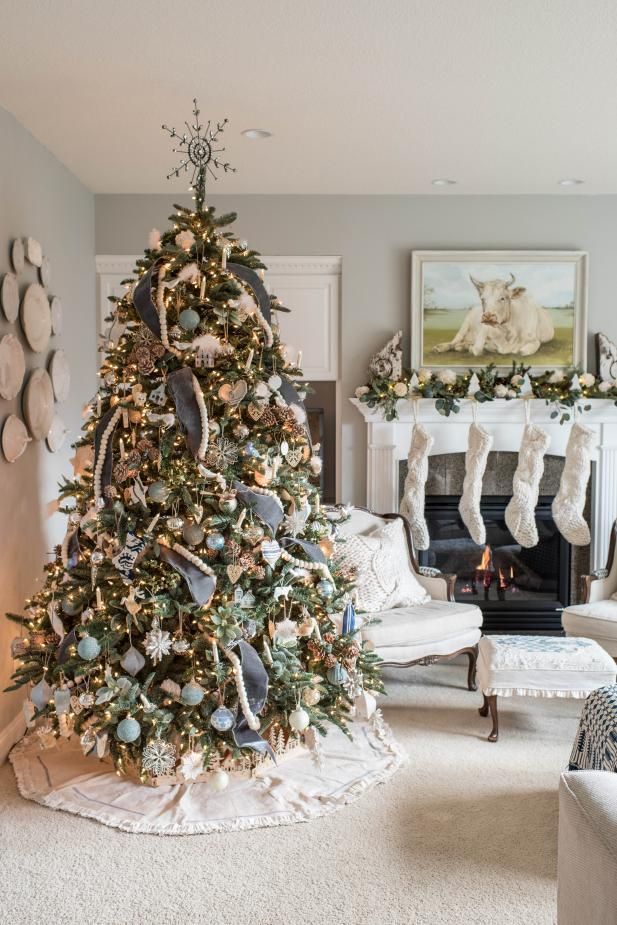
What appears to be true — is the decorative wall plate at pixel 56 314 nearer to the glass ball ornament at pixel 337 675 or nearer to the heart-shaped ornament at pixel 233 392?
the heart-shaped ornament at pixel 233 392

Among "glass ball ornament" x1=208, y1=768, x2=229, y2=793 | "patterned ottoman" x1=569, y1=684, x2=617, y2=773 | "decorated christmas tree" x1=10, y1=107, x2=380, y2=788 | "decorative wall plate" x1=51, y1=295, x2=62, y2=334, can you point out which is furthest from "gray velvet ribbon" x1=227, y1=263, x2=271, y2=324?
"patterned ottoman" x1=569, y1=684, x2=617, y2=773

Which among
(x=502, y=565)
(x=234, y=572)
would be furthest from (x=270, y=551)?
(x=502, y=565)

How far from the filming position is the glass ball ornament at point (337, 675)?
3.20 m

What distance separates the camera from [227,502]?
2998 millimetres

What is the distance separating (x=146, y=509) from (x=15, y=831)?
45.7 inches

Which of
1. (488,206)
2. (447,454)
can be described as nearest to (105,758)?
(447,454)

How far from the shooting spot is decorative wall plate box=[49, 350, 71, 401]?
398cm

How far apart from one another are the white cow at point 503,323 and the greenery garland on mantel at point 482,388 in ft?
0.54

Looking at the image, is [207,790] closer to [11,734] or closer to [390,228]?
[11,734]

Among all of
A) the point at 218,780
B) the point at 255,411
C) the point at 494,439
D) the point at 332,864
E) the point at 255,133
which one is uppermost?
the point at 255,133

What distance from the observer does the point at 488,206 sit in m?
4.97

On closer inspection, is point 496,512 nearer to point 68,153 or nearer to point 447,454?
point 447,454

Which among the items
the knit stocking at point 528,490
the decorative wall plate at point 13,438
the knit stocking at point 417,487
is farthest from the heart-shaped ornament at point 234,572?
the knit stocking at point 528,490

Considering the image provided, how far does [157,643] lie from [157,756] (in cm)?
42
